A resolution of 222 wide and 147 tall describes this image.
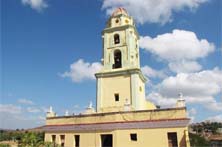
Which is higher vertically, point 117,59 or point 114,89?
point 117,59

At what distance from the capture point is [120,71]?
20016mm

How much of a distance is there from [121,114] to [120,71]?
3984 mm

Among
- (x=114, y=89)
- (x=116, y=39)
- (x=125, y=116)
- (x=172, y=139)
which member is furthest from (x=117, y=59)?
(x=172, y=139)

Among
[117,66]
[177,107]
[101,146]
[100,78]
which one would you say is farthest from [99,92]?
[177,107]

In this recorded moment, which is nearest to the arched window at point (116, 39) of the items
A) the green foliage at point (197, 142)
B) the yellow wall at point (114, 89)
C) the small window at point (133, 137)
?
the yellow wall at point (114, 89)

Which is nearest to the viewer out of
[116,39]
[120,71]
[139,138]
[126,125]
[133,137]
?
[139,138]

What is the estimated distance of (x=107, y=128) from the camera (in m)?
17.3

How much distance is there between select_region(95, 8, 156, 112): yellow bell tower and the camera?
19.4m

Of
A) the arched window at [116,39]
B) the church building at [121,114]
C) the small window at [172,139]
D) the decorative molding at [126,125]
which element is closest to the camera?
the small window at [172,139]

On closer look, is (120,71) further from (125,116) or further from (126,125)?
(126,125)

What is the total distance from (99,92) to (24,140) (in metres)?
7.21

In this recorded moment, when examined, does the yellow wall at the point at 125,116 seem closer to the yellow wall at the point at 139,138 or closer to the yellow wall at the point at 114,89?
the yellow wall at the point at 139,138

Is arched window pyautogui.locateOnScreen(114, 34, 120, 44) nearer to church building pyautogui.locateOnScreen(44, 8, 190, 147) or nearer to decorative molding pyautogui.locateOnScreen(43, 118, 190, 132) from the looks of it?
church building pyautogui.locateOnScreen(44, 8, 190, 147)

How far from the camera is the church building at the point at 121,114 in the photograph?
1588cm
